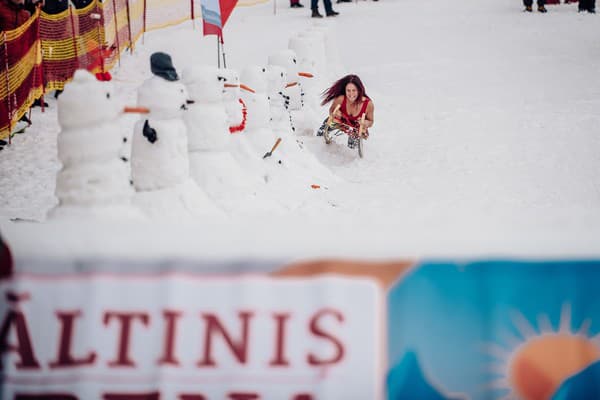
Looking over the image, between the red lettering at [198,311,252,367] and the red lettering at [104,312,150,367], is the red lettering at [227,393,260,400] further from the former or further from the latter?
the red lettering at [104,312,150,367]

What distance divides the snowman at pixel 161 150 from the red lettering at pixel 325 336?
1.33 meters

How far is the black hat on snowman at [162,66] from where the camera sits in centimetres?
319

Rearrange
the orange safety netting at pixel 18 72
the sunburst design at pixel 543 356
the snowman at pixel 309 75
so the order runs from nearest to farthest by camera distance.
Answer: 1. the sunburst design at pixel 543 356
2. the orange safety netting at pixel 18 72
3. the snowman at pixel 309 75

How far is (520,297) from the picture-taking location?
2.00 metres

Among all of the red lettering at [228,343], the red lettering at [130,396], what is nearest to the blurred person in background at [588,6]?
the red lettering at [228,343]

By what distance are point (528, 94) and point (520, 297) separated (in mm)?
7636

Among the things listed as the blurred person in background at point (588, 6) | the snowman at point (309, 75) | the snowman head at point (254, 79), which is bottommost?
the snowman head at point (254, 79)

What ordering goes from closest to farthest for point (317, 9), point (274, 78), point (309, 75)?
point (274, 78)
point (309, 75)
point (317, 9)

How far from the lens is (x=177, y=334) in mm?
A: 2047

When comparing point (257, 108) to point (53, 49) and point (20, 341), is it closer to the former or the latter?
A: point (20, 341)

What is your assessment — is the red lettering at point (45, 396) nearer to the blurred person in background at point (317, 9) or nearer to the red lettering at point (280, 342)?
the red lettering at point (280, 342)

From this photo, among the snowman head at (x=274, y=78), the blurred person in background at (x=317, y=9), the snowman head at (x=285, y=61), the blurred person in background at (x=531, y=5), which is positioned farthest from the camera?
the blurred person in background at (x=317, y=9)

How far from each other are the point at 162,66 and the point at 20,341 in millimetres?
1653

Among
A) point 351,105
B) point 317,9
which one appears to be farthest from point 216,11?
point 317,9
